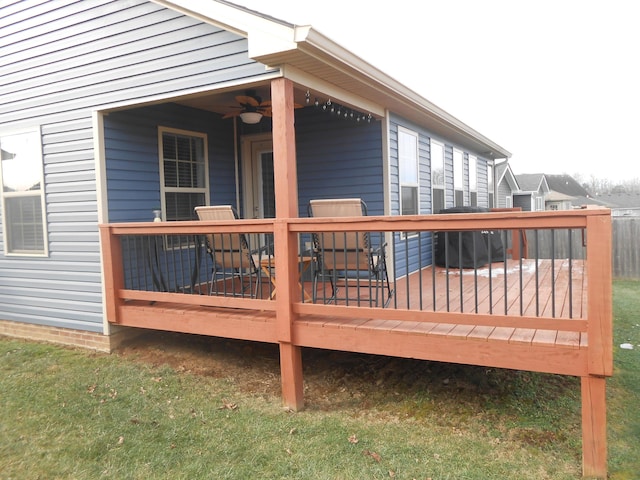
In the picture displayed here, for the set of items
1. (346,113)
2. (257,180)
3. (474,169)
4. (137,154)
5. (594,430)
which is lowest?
(594,430)

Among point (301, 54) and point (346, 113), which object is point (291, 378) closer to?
point (301, 54)

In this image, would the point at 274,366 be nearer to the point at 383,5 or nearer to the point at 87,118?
A: the point at 87,118

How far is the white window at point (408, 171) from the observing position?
6.79 m

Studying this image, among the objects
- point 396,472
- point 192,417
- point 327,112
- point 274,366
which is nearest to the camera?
point 396,472

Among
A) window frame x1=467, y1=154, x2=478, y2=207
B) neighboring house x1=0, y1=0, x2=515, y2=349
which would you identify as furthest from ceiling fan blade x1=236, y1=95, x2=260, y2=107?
window frame x1=467, y1=154, x2=478, y2=207

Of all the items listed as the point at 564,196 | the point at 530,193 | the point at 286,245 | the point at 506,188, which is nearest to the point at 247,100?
the point at 286,245

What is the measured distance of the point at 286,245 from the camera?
4.02 metres

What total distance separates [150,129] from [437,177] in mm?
4657

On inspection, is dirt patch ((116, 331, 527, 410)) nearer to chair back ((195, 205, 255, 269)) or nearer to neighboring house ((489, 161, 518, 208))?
chair back ((195, 205, 255, 269))

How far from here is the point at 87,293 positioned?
546 cm

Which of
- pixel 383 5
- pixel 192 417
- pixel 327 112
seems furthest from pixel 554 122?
pixel 192 417

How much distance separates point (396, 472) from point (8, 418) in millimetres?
3002

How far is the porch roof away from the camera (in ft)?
12.6

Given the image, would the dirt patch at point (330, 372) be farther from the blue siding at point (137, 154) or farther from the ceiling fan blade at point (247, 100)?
the ceiling fan blade at point (247, 100)
